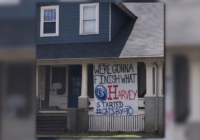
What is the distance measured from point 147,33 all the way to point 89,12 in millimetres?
1651

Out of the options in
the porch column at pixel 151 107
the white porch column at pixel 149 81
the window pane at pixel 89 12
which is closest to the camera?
the porch column at pixel 151 107

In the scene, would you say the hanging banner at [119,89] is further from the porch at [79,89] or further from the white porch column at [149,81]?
the white porch column at [149,81]

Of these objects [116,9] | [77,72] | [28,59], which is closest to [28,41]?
[28,59]

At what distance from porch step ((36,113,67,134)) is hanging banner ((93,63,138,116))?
1.15m

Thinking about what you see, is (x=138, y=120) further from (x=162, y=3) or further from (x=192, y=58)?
(x=162, y=3)

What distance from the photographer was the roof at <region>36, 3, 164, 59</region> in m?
9.88

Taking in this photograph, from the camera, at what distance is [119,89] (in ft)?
32.7

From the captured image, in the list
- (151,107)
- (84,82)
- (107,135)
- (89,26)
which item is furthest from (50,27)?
(151,107)

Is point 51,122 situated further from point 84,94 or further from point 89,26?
point 89,26

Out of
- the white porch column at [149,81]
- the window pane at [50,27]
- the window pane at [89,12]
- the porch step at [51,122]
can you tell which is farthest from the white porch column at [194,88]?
the window pane at [50,27]

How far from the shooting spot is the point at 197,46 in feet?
31.3

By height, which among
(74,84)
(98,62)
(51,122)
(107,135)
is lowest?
(107,135)

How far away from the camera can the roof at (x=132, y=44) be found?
988 centimetres

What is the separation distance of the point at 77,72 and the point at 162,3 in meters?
2.88
